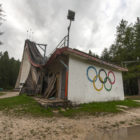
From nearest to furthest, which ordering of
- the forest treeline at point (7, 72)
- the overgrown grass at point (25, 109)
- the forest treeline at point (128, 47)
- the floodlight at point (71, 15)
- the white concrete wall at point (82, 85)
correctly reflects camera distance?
the overgrown grass at point (25, 109) < the white concrete wall at point (82, 85) < the floodlight at point (71, 15) < the forest treeline at point (128, 47) < the forest treeline at point (7, 72)

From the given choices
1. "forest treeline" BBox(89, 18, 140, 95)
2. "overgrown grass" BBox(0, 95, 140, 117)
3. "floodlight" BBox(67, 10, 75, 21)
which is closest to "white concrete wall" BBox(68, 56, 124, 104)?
"overgrown grass" BBox(0, 95, 140, 117)

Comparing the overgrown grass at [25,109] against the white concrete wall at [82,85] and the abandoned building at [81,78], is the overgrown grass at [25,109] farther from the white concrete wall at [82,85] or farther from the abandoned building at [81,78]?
the white concrete wall at [82,85]

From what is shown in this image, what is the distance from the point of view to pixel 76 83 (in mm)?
5984

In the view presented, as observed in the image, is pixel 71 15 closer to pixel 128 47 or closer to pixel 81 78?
pixel 81 78

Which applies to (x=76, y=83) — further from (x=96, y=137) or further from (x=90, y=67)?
(x=96, y=137)

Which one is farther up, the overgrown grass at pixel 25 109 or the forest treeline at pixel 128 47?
the forest treeline at pixel 128 47

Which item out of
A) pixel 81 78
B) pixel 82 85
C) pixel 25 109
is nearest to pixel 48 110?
pixel 25 109

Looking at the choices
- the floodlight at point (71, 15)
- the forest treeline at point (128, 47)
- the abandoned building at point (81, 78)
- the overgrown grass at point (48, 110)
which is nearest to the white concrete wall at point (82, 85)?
the abandoned building at point (81, 78)

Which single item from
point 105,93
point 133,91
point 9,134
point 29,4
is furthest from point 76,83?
point 133,91

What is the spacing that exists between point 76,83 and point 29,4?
8666 mm

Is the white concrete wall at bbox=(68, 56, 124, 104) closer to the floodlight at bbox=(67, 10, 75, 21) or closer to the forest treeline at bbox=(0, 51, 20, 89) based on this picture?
the floodlight at bbox=(67, 10, 75, 21)

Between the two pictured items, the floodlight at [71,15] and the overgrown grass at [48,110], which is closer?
the overgrown grass at [48,110]

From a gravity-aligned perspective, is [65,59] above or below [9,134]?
above

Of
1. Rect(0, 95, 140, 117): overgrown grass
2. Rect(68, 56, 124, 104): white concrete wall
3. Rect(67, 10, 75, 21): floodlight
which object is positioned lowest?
Rect(0, 95, 140, 117): overgrown grass
